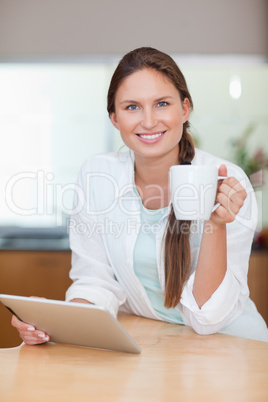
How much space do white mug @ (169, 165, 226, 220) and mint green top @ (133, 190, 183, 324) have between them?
35cm

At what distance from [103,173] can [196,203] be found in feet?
2.03

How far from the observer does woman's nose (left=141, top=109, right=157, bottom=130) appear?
1505mm

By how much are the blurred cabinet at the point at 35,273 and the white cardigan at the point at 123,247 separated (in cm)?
159

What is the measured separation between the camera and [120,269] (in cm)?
166

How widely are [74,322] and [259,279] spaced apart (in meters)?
2.40

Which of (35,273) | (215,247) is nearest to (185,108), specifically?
(215,247)

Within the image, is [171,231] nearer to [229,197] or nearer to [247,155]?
[229,197]

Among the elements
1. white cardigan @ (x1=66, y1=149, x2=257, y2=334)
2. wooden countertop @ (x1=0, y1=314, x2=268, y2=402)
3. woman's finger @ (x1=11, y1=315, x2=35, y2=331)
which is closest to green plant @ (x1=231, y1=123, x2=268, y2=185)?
white cardigan @ (x1=66, y1=149, x2=257, y2=334)

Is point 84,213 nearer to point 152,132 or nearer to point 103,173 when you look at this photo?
point 103,173

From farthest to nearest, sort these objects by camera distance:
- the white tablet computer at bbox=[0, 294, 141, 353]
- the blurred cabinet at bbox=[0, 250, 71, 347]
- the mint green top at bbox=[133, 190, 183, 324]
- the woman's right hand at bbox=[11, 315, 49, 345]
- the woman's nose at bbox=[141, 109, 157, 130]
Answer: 1. the blurred cabinet at bbox=[0, 250, 71, 347]
2. the mint green top at bbox=[133, 190, 183, 324]
3. the woman's nose at bbox=[141, 109, 157, 130]
4. the woman's right hand at bbox=[11, 315, 49, 345]
5. the white tablet computer at bbox=[0, 294, 141, 353]

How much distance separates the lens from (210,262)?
54.3 inches

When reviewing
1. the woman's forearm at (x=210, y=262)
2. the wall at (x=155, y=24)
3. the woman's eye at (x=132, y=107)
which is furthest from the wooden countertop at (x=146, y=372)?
the wall at (x=155, y=24)

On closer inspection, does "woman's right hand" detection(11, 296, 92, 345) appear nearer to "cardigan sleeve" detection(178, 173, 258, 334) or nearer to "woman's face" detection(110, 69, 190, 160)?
"cardigan sleeve" detection(178, 173, 258, 334)

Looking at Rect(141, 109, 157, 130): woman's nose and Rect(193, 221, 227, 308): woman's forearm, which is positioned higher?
Rect(141, 109, 157, 130): woman's nose
